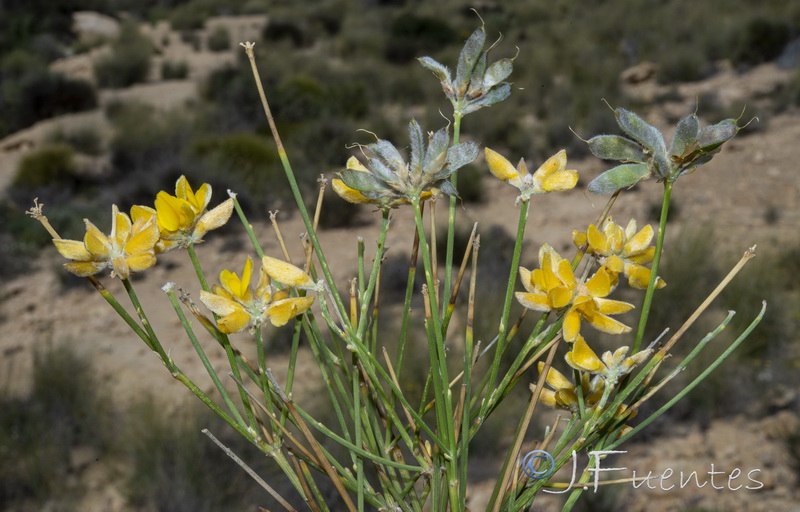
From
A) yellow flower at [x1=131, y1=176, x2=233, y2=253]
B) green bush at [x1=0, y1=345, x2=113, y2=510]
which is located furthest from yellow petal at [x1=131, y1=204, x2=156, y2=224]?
green bush at [x1=0, y1=345, x2=113, y2=510]

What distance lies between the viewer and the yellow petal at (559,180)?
2.25 ft

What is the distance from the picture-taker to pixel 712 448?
310cm

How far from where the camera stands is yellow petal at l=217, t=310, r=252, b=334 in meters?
0.59

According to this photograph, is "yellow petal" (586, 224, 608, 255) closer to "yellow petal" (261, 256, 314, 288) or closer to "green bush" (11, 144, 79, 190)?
"yellow petal" (261, 256, 314, 288)

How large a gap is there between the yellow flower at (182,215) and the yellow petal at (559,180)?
0.33m

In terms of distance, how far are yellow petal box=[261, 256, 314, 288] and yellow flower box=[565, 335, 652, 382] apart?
0.84ft

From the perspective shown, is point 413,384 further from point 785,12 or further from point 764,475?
point 785,12

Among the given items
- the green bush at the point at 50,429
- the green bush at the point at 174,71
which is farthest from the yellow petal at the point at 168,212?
the green bush at the point at 174,71

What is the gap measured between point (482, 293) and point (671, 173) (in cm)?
380

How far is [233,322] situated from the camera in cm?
60

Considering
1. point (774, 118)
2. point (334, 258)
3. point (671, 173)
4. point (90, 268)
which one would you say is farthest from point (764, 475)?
point (774, 118)

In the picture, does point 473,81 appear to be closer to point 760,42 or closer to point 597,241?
point 597,241

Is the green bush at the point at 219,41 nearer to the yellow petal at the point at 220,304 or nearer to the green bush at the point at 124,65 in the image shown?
the green bush at the point at 124,65

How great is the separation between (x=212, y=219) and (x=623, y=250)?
435 millimetres
